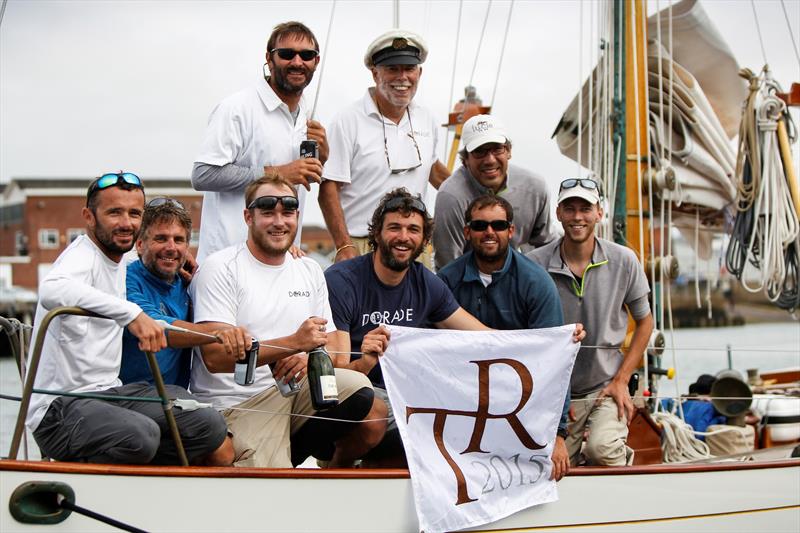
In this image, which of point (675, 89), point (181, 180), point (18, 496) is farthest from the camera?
point (181, 180)

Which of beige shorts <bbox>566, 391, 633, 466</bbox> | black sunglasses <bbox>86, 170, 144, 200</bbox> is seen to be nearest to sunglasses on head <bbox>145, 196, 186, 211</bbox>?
black sunglasses <bbox>86, 170, 144, 200</bbox>

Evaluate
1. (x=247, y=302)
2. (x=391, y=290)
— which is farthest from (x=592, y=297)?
(x=247, y=302)

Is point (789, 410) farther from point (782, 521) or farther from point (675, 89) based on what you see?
point (675, 89)

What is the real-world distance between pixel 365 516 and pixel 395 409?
1.55 ft

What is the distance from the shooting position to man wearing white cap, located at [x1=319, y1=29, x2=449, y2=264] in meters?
5.69

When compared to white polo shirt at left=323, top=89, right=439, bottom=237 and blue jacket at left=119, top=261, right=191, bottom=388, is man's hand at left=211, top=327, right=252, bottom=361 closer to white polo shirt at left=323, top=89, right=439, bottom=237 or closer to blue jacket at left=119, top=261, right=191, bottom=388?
blue jacket at left=119, top=261, right=191, bottom=388

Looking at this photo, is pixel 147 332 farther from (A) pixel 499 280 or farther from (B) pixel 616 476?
(B) pixel 616 476

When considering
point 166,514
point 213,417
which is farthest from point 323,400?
point 166,514

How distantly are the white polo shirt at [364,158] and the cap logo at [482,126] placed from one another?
43 cm

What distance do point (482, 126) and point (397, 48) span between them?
2.03 ft

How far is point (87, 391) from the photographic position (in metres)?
4.09

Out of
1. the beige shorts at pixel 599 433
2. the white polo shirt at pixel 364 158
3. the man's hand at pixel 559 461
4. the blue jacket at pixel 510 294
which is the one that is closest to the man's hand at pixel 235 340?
the blue jacket at pixel 510 294

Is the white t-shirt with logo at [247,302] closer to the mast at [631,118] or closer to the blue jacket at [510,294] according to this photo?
the blue jacket at [510,294]

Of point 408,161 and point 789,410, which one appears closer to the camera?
point 408,161
